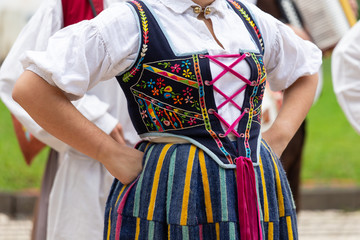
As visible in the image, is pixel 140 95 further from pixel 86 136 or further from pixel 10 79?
pixel 10 79

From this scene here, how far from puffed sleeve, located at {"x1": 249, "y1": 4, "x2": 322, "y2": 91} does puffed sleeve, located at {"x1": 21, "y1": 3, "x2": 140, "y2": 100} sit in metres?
0.45

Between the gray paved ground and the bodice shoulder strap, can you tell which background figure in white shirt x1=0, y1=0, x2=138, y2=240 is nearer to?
the bodice shoulder strap

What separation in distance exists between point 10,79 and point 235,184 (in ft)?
3.45

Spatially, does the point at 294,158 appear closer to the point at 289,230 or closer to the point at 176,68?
the point at 289,230

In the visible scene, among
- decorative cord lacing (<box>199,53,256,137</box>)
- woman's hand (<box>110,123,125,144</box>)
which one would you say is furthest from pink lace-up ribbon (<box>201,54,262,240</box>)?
woman's hand (<box>110,123,125,144</box>)

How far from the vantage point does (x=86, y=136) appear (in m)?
2.11

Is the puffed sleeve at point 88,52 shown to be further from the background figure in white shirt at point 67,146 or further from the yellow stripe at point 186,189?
the background figure in white shirt at point 67,146

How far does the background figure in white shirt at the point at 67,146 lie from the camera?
2.68 meters

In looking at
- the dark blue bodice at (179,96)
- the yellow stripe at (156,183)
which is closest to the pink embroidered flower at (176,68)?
the dark blue bodice at (179,96)

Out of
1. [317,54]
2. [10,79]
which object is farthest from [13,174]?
[317,54]

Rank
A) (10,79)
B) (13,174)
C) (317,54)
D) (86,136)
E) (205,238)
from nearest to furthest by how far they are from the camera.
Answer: (205,238), (86,136), (317,54), (10,79), (13,174)

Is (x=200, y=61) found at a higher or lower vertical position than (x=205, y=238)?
higher

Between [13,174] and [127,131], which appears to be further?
[13,174]

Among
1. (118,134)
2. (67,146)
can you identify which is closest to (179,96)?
(118,134)
